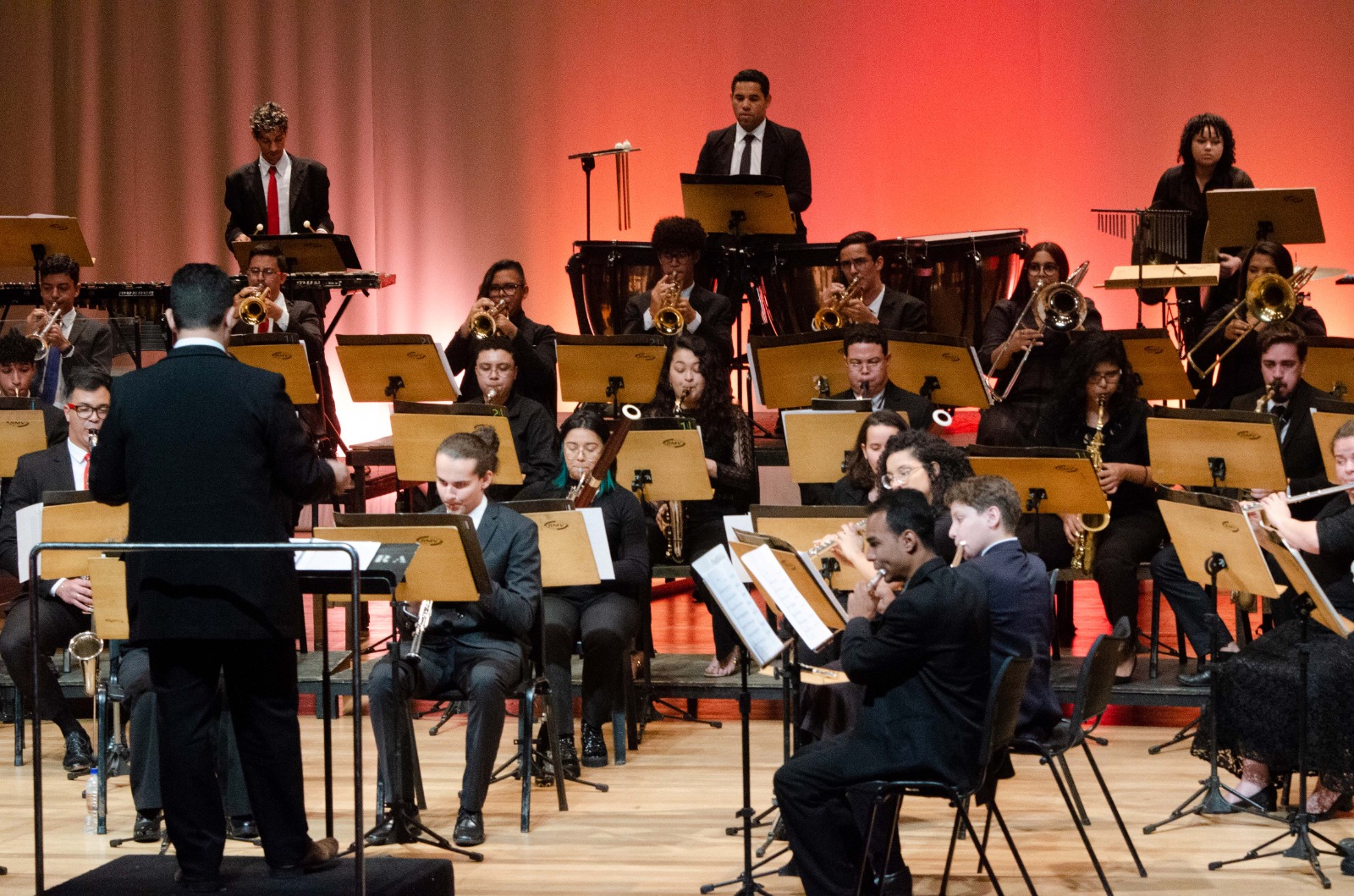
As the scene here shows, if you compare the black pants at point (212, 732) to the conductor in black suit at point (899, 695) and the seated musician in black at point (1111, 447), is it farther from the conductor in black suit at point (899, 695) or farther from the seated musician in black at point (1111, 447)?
the seated musician in black at point (1111, 447)

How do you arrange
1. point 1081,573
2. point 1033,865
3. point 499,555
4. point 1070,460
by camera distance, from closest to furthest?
point 1033,865
point 499,555
point 1070,460
point 1081,573

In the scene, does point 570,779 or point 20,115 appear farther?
point 20,115

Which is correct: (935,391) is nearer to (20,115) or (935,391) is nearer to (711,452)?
(711,452)

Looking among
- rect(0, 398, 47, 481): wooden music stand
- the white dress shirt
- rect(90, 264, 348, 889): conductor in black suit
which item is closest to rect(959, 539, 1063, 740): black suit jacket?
rect(90, 264, 348, 889): conductor in black suit

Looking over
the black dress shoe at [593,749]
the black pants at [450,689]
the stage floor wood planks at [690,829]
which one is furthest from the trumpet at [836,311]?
the black pants at [450,689]

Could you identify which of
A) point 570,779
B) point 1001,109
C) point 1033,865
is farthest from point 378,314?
point 1033,865

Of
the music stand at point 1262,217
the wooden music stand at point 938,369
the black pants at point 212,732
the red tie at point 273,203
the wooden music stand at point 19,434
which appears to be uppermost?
the red tie at point 273,203

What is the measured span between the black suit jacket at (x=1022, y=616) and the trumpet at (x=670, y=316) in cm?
289

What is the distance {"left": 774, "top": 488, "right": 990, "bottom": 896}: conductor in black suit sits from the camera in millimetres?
3818

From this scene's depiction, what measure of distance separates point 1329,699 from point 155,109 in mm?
8174

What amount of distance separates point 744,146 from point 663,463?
109 inches

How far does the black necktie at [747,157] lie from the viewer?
8.06m

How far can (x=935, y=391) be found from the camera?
251 inches

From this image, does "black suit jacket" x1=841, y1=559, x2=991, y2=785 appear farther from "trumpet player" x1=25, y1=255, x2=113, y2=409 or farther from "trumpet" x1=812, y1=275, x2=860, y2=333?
"trumpet player" x1=25, y1=255, x2=113, y2=409
